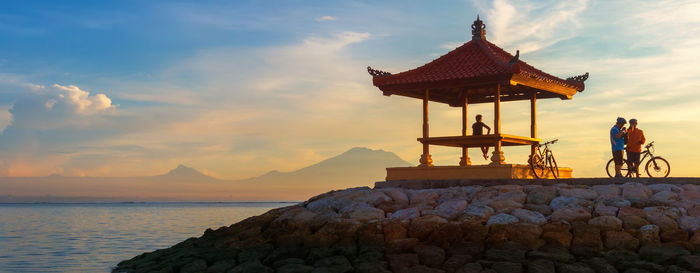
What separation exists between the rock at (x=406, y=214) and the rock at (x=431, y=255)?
1.07m

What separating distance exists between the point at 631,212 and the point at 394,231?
4418 mm

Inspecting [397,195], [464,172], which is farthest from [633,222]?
[464,172]

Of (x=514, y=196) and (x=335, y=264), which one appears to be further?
(x=514, y=196)

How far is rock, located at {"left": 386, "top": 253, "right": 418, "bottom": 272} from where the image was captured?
42.0 feet

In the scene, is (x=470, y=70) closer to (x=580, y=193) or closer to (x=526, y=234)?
(x=580, y=193)

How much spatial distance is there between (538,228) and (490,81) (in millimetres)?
6461

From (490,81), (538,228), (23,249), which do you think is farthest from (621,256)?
(23,249)

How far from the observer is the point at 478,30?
71.4 ft

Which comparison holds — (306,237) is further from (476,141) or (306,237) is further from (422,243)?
(476,141)

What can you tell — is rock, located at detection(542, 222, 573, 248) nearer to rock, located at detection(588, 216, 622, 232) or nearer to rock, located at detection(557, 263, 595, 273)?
rock, located at detection(588, 216, 622, 232)

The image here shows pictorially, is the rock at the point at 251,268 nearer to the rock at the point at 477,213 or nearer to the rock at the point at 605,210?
the rock at the point at 477,213

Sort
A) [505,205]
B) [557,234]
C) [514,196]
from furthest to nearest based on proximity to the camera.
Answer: [514,196] < [505,205] < [557,234]

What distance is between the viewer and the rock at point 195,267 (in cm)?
1422

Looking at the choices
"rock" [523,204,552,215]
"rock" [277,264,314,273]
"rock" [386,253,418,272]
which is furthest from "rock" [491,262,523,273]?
"rock" [277,264,314,273]
